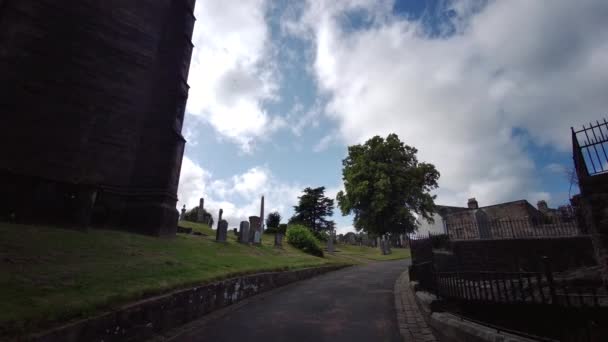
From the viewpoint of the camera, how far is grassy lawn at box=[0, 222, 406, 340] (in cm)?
379

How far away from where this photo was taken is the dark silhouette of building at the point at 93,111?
10.6 m

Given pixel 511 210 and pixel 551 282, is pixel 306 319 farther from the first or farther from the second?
pixel 511 210

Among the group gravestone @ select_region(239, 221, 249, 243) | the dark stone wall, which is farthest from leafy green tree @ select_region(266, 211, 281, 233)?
the dark stone wall

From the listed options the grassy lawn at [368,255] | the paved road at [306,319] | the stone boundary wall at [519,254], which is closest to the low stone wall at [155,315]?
the paved road at [306,319]

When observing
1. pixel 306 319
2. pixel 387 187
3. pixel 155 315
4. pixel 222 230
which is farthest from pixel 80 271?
pixel 387 187

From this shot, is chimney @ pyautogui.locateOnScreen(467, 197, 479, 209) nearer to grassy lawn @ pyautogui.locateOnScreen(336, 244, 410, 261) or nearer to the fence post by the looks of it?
grassy lawn @ pyautogui.locateOnScreen(336, 244, 410, 261)

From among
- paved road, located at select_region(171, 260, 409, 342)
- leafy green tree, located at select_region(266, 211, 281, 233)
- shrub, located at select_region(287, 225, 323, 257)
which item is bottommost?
paved road, located at select_region(171, 260, 409, 342)

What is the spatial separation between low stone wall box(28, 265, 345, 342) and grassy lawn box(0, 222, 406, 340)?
0.22 metres

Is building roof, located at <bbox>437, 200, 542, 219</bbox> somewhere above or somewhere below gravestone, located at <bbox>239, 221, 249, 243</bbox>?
above

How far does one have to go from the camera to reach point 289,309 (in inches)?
293

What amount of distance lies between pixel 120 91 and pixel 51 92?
2696 millimetres

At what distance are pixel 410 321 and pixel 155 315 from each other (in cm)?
510

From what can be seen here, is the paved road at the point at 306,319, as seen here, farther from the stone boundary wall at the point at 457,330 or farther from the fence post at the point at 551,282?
the fence post at the point at 551,282

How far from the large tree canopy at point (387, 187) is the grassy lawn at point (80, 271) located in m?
21.9
